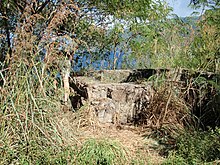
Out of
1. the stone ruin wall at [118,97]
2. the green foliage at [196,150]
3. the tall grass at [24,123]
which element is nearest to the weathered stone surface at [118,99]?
the stone ruin wall at [118,97]

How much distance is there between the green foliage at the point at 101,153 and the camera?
249 cm

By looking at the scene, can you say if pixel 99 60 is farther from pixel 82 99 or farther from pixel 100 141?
pixel 100 141

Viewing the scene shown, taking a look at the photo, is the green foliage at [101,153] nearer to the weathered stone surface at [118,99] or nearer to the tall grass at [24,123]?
the tall grass at [24,123]

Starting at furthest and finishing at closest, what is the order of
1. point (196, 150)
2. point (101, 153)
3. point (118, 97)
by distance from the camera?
point (118, 97) < point (196, 150) < point (101, 153)

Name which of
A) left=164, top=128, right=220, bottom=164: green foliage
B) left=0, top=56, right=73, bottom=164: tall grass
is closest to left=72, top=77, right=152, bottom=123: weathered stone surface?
left=164, top=128, right=220, bottom=164: green foliage

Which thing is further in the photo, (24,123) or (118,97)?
(118,97)

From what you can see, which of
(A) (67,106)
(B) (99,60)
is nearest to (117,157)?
(A) (67,106)

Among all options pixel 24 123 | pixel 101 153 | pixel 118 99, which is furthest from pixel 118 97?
pixel 24 123

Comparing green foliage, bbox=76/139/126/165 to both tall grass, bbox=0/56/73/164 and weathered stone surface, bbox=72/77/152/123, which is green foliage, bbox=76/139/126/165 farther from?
weathered stone surface, bbox=72/77/152/123

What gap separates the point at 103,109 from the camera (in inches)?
150

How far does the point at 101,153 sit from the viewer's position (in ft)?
8.40

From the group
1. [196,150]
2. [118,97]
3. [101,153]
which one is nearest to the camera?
[101,153]

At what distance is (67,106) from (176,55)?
83.5 inches

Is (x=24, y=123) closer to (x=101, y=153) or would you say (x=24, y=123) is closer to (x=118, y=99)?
(x=101, y=153)
